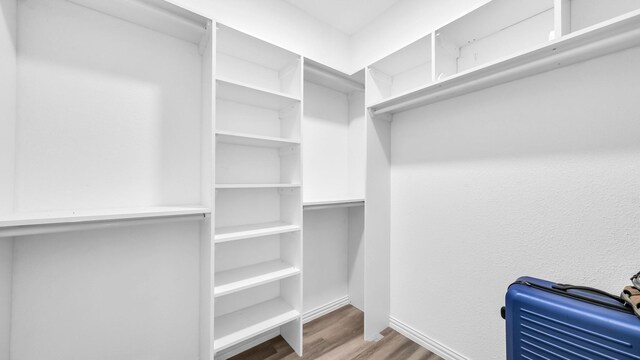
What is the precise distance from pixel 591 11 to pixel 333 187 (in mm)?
1948

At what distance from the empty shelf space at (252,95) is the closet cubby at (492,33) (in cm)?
106

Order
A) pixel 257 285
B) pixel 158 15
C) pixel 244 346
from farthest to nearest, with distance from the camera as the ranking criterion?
pixel 244 346, pixel 257 285, pixel 158 15

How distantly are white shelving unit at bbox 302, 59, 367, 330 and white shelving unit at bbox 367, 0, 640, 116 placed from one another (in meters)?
0.60

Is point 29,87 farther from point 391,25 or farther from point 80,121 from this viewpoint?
point 391,25

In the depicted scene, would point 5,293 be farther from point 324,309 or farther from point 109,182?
point 324,309

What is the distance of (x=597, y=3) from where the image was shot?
3.73ft

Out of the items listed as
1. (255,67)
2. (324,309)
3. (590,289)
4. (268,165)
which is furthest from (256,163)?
(590,289)

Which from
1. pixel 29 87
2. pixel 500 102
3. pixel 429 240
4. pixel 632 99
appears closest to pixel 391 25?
pixel 500 102

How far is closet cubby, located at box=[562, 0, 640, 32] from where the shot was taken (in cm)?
110

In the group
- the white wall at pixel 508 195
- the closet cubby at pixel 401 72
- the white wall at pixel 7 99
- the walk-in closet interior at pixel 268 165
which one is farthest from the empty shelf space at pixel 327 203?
the white wall at pixel 7 99

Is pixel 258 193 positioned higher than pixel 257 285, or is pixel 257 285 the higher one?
pixel 258 193

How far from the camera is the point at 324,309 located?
91.7 inches

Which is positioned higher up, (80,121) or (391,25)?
(391,25)

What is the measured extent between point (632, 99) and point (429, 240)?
1286mm
